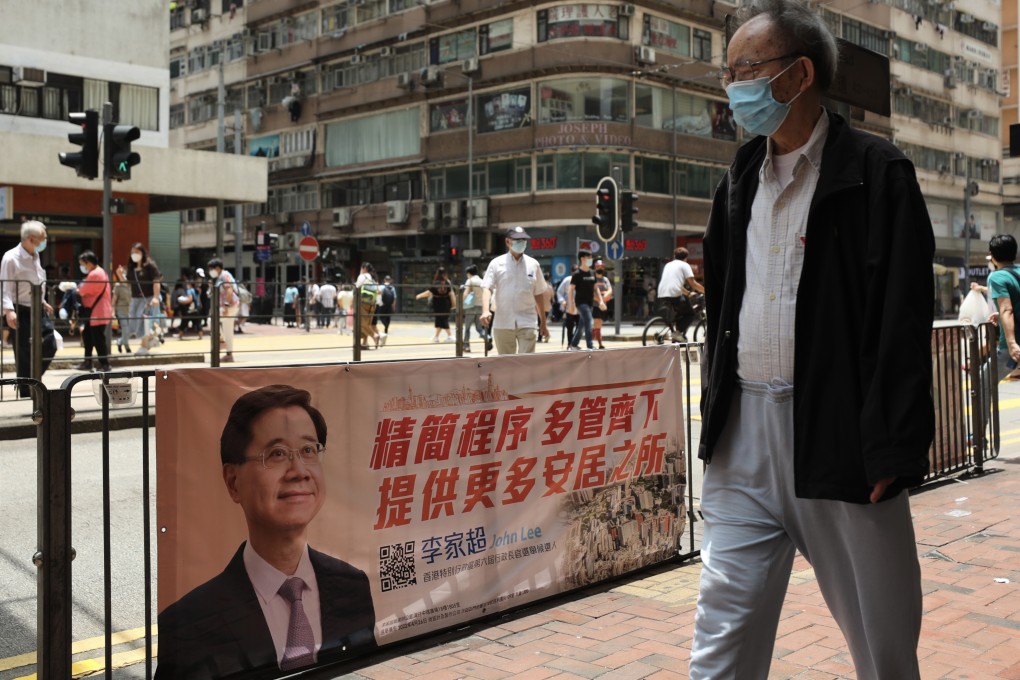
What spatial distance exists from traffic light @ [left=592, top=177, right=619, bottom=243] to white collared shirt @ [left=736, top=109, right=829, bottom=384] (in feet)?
72.2

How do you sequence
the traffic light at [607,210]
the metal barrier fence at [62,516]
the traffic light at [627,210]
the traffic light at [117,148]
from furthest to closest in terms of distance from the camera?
the traffic light at [627,210] < the traffic light at [607,210] < the traffic light at [117,148] < the metal barrier fence at [62,516]

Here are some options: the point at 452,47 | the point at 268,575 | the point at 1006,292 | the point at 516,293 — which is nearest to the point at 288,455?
the point at 268,575

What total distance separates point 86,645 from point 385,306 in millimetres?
13889

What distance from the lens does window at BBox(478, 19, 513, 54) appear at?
42906 mm

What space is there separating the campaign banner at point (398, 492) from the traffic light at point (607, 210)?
770 inches

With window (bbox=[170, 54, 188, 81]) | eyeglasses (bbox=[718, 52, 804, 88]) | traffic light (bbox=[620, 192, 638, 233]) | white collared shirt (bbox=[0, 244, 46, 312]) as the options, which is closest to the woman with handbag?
white collared shirt (bbox=[0, 244, 46, 312])

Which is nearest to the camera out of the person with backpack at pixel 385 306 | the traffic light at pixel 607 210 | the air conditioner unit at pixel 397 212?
the person with backpack at pixel 385 306

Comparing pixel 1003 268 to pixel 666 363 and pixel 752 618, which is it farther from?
pixel 752 618

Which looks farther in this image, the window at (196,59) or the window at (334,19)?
the window at (196,59)

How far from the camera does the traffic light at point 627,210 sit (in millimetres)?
26438

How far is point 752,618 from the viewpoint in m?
2.52

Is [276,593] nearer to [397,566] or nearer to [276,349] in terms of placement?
[397,566]

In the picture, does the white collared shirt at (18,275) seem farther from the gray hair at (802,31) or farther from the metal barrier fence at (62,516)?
the gray hair at (802,31)

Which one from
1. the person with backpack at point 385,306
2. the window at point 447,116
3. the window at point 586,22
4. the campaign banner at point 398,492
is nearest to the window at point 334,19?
the window at point 447,116
